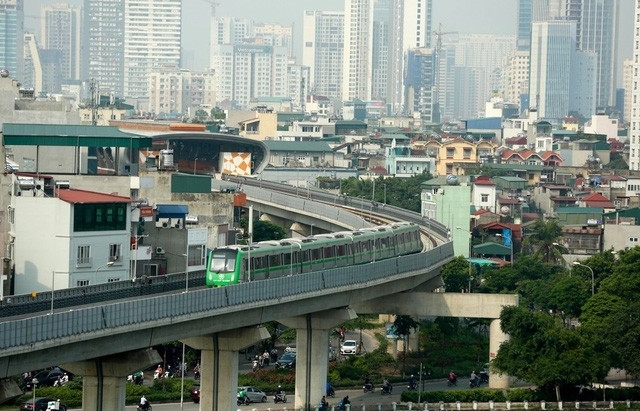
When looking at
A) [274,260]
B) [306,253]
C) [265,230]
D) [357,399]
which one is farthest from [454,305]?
[265,230]

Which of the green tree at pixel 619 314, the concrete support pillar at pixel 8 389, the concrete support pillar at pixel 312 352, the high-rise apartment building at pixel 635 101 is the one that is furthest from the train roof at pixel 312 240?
the high-rise apartment building at pixel 635 101

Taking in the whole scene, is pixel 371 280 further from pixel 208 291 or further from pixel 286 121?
pixel 286 121

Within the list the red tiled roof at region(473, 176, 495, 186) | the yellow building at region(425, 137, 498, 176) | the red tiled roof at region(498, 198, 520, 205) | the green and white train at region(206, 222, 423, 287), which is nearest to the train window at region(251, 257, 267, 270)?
the green and white train at region(206, 222, 423, 287)

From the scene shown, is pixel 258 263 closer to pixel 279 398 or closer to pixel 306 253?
pixel 306 253

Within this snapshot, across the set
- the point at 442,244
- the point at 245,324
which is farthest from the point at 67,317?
the point at 442,244

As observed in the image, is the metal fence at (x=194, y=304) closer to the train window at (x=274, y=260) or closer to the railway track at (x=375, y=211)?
the train window at (x=274, y=260)

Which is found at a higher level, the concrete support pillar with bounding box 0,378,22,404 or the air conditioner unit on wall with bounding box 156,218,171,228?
the air conditioner unit on wall with bounding box 156,218,171,228

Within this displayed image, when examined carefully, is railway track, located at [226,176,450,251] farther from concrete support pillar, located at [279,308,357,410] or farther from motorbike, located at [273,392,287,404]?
motorbike, located at [273,392,287,404]
